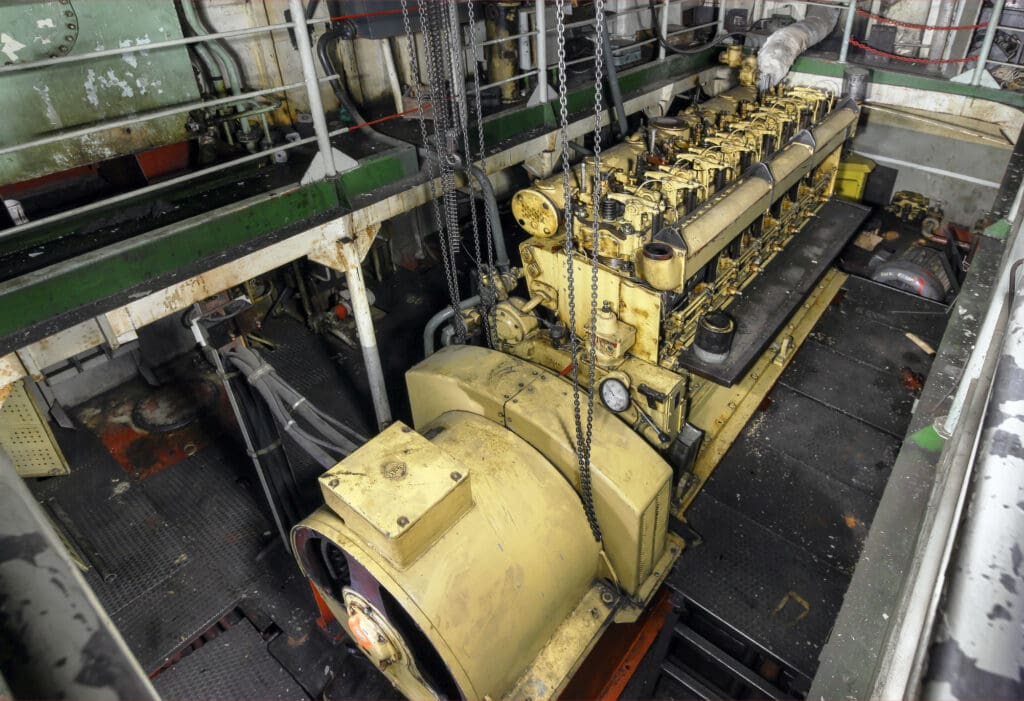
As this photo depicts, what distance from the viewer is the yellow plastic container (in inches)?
233

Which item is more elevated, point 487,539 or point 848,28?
point 848,28

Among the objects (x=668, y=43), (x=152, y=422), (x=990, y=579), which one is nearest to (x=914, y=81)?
(x=668, y=43)

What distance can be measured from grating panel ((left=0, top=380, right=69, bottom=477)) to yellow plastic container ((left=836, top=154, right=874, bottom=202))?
6.63 m

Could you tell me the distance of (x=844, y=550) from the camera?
358 centimetres

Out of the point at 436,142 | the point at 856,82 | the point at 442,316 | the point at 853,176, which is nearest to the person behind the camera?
the point at 436,142

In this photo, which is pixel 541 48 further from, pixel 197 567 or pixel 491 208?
pixel 197 567

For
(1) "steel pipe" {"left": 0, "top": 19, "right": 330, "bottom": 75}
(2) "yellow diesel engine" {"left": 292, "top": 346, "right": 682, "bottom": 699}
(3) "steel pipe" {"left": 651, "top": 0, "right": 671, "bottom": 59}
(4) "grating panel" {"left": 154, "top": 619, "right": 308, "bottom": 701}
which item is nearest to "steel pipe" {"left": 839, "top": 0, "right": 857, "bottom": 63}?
(3) "steel pipe" {"left": 651, "top": 0, "right": 671, "bottom": 59}

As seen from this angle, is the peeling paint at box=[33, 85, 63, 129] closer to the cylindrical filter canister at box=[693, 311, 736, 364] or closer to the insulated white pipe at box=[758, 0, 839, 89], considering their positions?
the cylindrical filter canister at box=[693, 311, 736, 364]

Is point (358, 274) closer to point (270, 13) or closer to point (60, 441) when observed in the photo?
point (270, 13)

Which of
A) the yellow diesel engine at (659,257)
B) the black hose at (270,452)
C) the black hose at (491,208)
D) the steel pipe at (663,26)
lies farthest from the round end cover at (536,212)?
the steel pipe at (663,26)

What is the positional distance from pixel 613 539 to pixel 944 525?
200 centimetres

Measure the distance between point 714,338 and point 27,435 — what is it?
433 centimetres

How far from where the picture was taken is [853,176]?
5938 millimetres

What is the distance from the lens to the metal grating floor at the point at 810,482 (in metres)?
3.35
